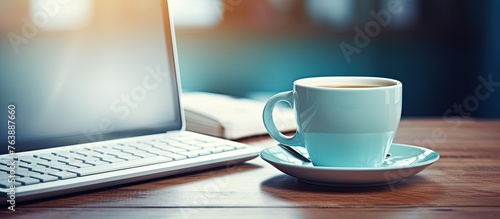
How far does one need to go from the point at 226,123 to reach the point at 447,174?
1.14 ft

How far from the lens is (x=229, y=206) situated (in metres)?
0.62

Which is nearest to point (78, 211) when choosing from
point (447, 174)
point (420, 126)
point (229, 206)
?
point (229, 206)

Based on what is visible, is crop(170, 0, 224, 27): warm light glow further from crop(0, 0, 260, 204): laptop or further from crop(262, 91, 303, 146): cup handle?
crop(262, 91, 303, 146): cup handle

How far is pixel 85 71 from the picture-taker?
Result: 83 centimetres

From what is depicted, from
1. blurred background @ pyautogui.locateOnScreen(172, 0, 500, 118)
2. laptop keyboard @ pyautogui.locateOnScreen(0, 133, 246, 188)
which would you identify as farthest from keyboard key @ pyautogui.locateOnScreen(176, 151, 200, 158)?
blurred background @ pyautogui.locateOnScreen(172, 0, 500, 118)

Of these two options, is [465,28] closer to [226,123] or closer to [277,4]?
[277,4]

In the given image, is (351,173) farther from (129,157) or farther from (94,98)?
(94,98)

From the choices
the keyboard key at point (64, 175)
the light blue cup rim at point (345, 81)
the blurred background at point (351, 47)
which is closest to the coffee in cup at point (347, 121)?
the light blue cup rim at point (345, 81)

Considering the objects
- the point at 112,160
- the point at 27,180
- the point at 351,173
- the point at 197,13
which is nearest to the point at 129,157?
the point at 112,160

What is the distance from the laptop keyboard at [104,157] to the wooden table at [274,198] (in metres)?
0.02

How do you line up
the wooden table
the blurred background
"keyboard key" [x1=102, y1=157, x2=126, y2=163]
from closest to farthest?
the wooden table, "keyboard key" [x1=102, y1=157, x2=126, y2=163], the blurred background

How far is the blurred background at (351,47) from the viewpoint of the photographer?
275 centimetres

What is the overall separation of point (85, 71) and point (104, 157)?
0.51 ft

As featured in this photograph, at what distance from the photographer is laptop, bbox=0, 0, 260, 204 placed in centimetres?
70
